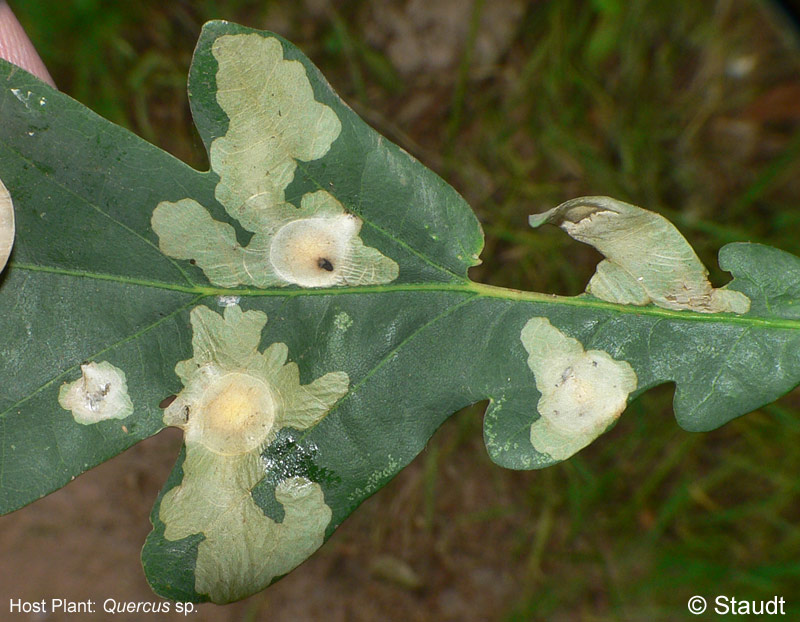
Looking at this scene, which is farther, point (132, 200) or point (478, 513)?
point (478, 513)

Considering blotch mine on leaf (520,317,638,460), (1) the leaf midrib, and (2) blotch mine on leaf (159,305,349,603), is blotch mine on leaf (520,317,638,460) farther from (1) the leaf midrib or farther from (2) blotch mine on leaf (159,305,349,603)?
(2) blotch mine on leaf (159,305,349,603)

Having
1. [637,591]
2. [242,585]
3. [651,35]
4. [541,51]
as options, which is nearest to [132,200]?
[242,585]

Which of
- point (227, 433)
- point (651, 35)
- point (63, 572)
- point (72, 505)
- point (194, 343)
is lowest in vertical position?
point (63, 572)

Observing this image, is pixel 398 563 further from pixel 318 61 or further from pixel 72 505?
pixel 318 61

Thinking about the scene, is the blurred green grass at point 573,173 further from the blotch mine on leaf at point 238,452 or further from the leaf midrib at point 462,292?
the blotch mine on leaf at point 238,452

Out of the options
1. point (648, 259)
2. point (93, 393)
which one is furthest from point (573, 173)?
point (93, 393)

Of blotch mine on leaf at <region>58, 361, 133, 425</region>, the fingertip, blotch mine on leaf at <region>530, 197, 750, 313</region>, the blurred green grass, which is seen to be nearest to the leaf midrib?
blotch mine on leaf at <region>530, 197, 750, 313</region>

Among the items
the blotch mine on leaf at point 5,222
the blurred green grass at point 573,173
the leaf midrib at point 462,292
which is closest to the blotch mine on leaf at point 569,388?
the leaf midrib at point 462,292
